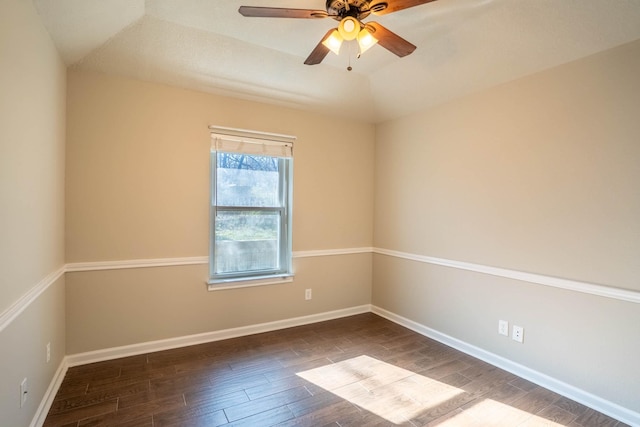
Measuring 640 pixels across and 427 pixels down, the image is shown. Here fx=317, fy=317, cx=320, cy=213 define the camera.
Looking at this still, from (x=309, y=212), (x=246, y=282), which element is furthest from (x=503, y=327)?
(x=246, y=282)

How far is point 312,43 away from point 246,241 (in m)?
2.00

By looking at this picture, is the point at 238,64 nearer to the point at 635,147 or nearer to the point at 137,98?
the point at 137,98

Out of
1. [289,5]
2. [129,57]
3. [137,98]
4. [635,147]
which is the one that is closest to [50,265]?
[137,98]

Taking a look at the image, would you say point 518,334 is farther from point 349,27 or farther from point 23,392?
point 23,392

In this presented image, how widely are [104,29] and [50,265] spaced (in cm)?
168

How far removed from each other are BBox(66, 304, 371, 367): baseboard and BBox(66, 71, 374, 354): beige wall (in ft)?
0.19

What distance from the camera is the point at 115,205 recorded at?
269cm

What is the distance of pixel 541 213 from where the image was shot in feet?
8.04

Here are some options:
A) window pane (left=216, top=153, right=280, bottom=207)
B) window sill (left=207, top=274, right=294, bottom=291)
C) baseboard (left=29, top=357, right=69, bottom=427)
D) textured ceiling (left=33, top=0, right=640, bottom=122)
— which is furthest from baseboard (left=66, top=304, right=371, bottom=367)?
textured ceiling (left=33, top=0, right=640, bottom=122)

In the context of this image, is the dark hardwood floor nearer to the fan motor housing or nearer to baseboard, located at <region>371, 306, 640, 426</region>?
baseboard, located at <region>371, 306, 640, 426</region>

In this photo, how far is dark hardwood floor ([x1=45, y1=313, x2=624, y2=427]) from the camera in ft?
6.55

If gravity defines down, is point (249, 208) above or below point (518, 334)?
above

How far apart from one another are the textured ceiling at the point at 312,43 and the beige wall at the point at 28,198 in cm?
32

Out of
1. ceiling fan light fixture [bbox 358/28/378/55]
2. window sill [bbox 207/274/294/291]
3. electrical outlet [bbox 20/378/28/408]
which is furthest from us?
window sill [bbox 207/274/294/291]
